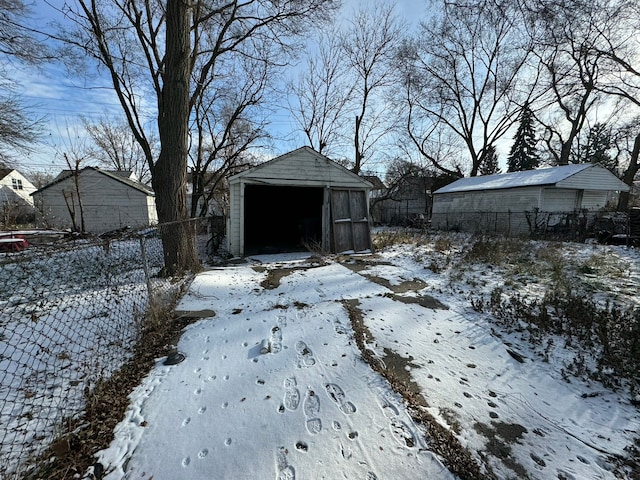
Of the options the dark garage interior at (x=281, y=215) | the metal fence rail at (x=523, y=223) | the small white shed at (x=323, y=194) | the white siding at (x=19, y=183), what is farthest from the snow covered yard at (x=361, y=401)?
the white siding at (x=19, y=183)

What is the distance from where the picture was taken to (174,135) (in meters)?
5.99

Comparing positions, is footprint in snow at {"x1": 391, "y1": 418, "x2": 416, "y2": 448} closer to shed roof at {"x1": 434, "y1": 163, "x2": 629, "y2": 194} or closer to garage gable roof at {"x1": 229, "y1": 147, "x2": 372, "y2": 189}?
garage gable roof at {"x1": 229, "y1": 147, "x2": 372, "y2": 189}

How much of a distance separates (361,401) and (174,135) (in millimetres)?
6437

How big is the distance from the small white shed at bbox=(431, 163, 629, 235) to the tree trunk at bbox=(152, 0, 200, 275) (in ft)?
50.6

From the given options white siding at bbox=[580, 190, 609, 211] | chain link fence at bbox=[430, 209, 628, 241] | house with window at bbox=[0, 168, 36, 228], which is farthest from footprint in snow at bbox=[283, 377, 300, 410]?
house with window at bbox=[0, 168, 36, 228]

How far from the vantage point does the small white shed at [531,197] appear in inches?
596

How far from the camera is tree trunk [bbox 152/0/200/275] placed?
19.6ft

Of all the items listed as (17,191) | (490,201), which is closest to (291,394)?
(490,201)

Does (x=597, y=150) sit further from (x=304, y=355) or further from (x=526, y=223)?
(x=304, y=355)

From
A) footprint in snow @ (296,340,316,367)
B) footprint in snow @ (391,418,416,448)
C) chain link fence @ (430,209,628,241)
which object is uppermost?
chain link fence @ (430,209,628,241)

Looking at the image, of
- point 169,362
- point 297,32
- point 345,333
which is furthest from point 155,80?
point 345,333

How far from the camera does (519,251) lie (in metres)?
8.93

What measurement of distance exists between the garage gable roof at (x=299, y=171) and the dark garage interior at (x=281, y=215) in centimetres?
249

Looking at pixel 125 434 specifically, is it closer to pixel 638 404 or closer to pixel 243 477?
pixel 243 477
